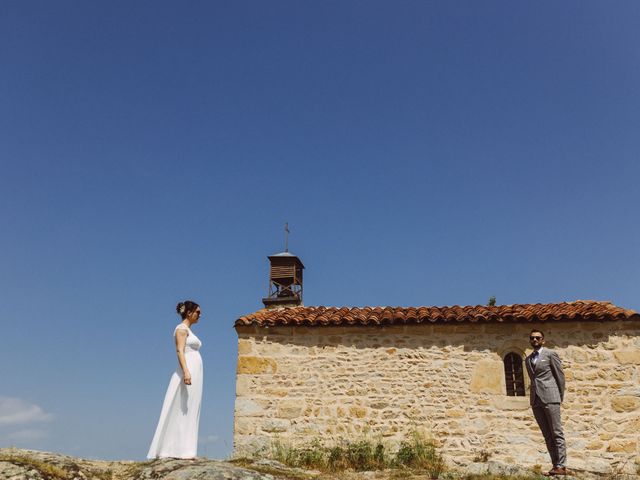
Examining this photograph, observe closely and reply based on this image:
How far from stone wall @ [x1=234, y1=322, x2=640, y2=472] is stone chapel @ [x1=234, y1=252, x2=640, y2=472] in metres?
0.02

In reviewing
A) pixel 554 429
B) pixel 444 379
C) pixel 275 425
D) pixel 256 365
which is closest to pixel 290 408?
pixel 275 425

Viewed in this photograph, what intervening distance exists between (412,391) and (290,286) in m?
13.2

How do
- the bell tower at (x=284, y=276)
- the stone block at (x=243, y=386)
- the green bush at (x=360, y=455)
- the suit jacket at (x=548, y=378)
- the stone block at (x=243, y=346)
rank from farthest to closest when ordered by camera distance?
1. the bell tower at (x=284, y=276)
2. the stone block at (x=243, y=346)
3. the stone block at (x=243, y=386)
4. the green bush at (x=360, y=455)
5. the suit jacket at (x=548, y=378)

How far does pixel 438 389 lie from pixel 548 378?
3653mm

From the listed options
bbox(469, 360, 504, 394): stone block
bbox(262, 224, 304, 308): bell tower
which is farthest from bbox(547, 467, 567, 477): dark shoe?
bbox(262, 224, 304, 308): bell tower

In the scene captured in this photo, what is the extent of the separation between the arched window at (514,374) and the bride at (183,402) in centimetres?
679

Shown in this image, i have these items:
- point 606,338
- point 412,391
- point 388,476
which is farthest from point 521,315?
point 388,476

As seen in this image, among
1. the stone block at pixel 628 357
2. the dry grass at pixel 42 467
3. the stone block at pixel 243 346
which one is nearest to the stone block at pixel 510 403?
the stone block at pixel 628 357

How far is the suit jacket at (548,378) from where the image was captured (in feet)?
24.7

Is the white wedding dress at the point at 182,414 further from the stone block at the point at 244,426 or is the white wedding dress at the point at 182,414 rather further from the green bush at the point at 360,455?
the stone block at the point at 244,426

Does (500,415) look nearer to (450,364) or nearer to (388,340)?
(450,364)

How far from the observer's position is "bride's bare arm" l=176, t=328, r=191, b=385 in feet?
21.6

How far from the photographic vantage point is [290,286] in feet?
77.9

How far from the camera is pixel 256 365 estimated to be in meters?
11.4
